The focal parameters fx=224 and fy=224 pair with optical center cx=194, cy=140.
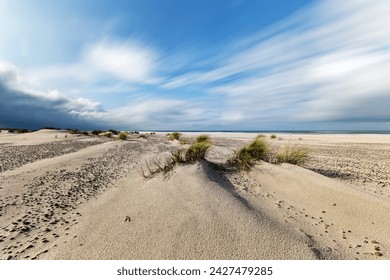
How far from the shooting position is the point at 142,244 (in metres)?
2.74

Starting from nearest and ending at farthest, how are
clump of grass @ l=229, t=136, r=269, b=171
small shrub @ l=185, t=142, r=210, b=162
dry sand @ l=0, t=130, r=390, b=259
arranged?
dry sand @ l=0, t=130, r=390, b=259
small shrub @ l=185, t=142, r=210, b=162
clump of grass @ l=229, t=136, r=269, b=171

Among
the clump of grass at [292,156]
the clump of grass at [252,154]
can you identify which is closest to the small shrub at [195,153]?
the clump of grass at [252,154]

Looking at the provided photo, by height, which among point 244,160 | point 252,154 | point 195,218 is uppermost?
point 252,154

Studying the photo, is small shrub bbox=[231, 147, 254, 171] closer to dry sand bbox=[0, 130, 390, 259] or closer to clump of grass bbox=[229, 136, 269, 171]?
clump of grass bbox=[229, 136, 269, 171]

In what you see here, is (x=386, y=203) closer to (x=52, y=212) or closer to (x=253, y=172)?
(x=253, y=172)

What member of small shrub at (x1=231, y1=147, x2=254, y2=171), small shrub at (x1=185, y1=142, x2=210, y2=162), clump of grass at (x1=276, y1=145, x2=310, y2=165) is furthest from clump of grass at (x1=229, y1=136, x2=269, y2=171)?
small shrub at (x1=185, y1=142, x2=210, y2=162)

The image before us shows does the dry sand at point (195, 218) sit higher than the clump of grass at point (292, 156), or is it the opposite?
the clump of grass at point (292, 156)

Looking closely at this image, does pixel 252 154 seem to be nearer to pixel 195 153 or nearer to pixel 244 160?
pixel 244 160

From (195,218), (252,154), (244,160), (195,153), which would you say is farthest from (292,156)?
(195,218)

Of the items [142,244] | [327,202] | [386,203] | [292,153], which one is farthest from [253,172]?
[142,244]

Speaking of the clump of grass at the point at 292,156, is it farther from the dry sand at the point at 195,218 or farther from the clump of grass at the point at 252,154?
the dry sand at the point at 195,218
